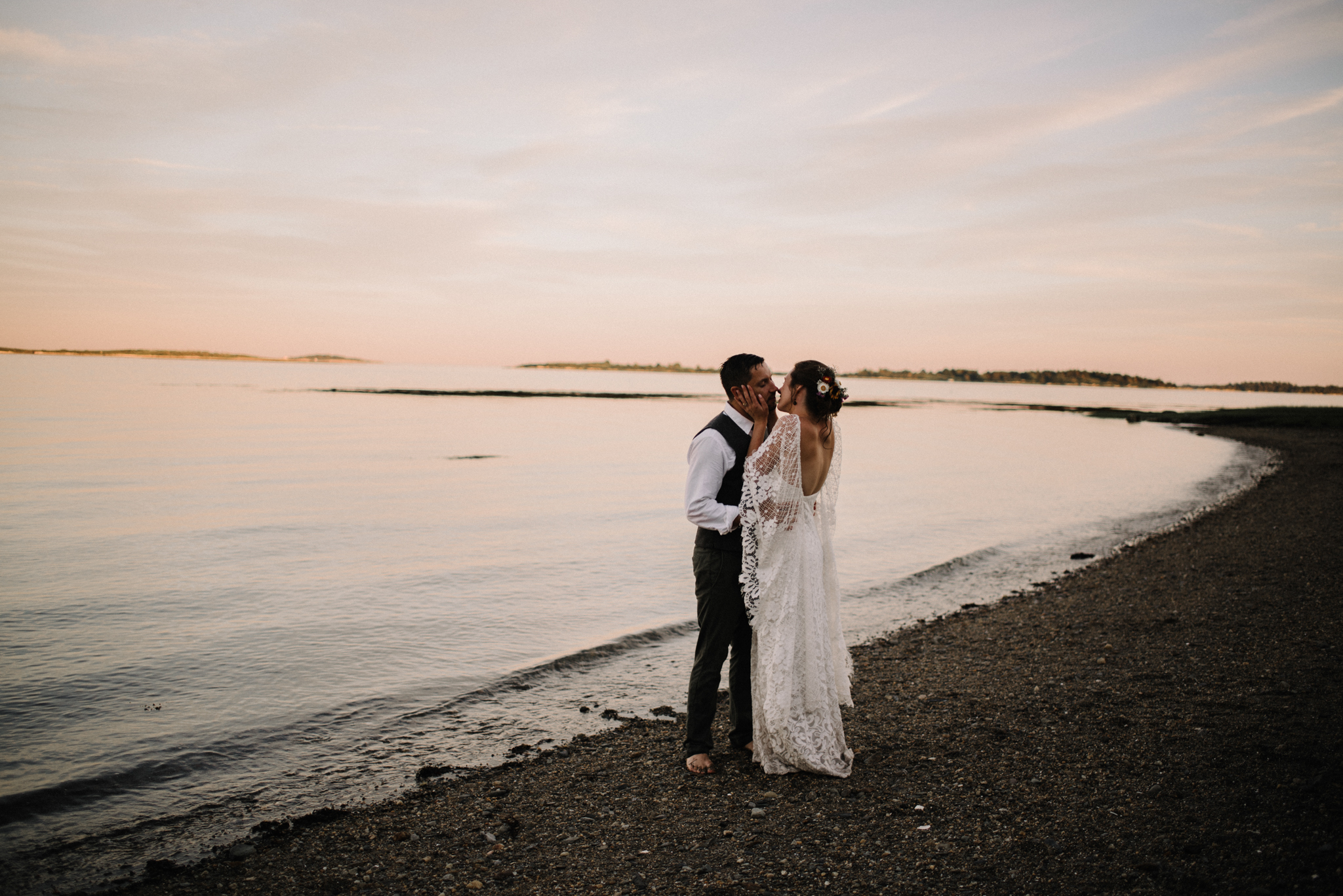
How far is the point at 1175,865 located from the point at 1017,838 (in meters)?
0.79

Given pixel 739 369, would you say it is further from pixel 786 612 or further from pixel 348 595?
pixel 348 595

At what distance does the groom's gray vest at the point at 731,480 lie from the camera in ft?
16.6

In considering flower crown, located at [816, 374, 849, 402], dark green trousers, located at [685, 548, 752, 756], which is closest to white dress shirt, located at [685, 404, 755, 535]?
dark green trousers, located at [685, 548, 752, 756]

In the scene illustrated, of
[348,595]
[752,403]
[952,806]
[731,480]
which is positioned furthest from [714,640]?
[348,595]

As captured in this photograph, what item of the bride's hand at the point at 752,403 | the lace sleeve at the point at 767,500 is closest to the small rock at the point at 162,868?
the lace sleeve at the point at 767,500

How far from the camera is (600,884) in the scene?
4160 millimetres

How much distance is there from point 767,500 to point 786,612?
0.78 metres

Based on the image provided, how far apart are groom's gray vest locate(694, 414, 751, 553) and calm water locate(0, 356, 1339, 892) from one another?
9.53 ft

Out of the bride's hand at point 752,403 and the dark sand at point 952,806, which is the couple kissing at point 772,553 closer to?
the bride's hand at point 752,403

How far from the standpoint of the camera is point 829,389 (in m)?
4.95

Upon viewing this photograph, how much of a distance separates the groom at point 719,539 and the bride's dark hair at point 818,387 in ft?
0.67

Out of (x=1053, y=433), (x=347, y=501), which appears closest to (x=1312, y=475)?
(x=1053, y=433)

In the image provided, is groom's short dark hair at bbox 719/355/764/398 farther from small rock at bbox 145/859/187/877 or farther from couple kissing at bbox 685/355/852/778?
small rock at bbox 145/859/187/877

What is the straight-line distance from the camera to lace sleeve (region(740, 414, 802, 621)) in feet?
16.2
